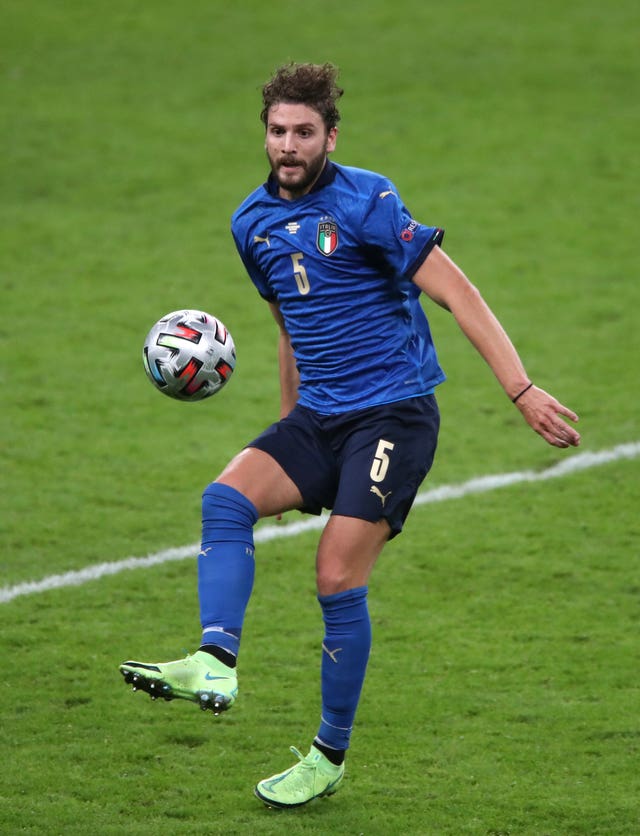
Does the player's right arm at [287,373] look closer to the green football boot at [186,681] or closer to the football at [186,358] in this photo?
the football at [186,358]

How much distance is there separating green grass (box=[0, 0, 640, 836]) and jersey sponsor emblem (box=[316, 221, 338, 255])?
1750 millimetres

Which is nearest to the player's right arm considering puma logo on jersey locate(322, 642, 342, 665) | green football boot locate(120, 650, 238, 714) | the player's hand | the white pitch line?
puma logo on jersey locate(322, 642, 342, 665)

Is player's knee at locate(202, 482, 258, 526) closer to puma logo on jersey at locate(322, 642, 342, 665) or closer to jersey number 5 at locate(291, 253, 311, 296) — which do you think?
puma logo on jersey at locate(322, 642, 342, 665)

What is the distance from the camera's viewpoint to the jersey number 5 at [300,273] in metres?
4.53

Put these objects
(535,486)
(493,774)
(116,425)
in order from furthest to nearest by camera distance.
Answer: (116,425), (535,486), (493,774)

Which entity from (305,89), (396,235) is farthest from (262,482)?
(305,89)

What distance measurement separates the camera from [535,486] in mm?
7625

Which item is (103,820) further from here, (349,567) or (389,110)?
(389,110)

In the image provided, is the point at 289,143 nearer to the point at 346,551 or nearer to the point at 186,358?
the point at 186,358

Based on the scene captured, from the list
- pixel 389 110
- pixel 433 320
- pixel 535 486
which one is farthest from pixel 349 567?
pixel 389 110

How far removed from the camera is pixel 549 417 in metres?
4.09

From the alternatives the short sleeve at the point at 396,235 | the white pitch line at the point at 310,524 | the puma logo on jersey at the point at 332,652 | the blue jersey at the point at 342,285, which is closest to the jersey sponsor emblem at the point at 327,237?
the blue jersey at the point at 342,285

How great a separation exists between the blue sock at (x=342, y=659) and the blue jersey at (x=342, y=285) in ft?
2.04

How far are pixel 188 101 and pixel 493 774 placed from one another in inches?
443
